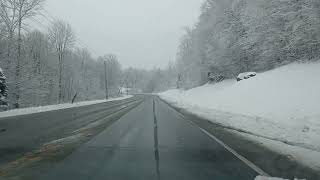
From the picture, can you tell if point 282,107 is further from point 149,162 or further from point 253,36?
point 253,36

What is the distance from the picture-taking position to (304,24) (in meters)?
23.9

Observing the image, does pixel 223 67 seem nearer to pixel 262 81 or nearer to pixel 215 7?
pixel 215 7

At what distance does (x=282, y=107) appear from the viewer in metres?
19.1

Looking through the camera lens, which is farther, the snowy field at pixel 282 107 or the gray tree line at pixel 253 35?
the gray tree line at pixel 253 35

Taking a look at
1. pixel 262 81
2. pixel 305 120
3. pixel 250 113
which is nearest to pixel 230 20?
pixel 262 81

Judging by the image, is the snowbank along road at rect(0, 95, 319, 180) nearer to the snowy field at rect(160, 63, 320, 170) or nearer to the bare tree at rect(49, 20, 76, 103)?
the snowy field at rect(160, 63, 320, 170)

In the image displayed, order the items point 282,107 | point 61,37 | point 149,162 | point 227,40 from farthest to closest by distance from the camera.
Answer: point 61,37 < point 227,40 < point 282,107 < point 149,162

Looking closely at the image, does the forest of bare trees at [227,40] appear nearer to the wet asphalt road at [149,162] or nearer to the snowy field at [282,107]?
the snowy field at [282,107]

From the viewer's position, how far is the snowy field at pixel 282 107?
12.4m

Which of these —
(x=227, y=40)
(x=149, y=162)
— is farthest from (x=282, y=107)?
(x=227, y=40)

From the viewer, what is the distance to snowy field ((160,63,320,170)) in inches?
489

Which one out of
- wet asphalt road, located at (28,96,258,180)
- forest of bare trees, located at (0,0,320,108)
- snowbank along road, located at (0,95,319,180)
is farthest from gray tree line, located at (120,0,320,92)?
wet asphalt road, located at (28,96,258,180)

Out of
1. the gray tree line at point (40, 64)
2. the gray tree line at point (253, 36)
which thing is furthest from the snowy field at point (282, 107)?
the gray tree line at point (40, 64)

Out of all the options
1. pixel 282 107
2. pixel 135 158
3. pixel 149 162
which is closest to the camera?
pixel 149 162
